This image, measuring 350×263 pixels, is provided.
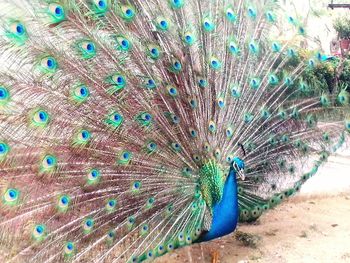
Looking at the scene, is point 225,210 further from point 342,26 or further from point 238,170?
point 342,26

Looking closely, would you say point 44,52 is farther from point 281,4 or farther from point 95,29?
point 281,4

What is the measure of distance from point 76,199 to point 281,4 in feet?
8.53

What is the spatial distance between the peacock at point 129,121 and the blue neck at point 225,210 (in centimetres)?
1

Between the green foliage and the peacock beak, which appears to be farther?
the green foliage

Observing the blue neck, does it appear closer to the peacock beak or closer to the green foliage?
the peacock beak

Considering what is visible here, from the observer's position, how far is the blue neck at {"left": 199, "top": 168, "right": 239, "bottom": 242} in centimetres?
341

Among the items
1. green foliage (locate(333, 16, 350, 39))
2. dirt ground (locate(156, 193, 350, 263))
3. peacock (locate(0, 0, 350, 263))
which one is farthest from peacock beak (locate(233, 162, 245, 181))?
green foliage (locate(333, 16, 350, 39))

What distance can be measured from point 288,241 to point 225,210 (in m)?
1.34

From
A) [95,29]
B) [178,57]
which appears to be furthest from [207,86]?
[95,29]

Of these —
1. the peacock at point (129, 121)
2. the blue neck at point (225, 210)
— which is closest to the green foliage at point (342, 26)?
the peacock at point (129, 121)

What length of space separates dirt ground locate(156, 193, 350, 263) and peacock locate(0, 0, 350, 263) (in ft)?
2.26

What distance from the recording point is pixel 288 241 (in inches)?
174

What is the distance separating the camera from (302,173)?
4.27m

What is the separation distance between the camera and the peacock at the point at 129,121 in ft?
9.36
